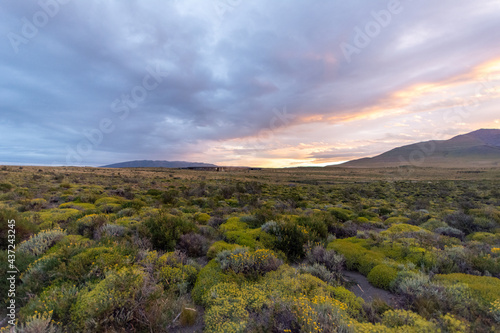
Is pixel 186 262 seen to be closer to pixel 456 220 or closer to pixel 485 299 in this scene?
pixel 485 299

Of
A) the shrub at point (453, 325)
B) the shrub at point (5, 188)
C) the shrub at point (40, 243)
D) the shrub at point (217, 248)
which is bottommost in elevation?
the shrub at point (453, 325)

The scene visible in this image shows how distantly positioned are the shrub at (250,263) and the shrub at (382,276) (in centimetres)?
249

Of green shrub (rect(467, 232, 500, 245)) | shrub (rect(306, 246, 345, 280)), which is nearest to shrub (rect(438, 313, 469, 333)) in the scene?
shrub (rect(306, 246, 345, 280))

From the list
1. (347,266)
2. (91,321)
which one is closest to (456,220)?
(347,266)

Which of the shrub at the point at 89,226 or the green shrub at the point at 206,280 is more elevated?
the shrub at the point at 89,226

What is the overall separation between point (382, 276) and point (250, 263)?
3.44m

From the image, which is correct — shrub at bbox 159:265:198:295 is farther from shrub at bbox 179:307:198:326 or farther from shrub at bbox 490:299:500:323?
shrub at bbox 490:299:500:323

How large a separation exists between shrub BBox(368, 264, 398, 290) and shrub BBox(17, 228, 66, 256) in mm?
9018

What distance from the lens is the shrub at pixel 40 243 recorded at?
5578mm

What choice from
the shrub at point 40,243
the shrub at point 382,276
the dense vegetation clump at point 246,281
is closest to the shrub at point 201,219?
the dense vegetation clump at point 246,281

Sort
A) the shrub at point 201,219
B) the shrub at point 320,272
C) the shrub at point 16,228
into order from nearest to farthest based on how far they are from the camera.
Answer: the shrub at point 320,272 < the shrub at point 16,228 < the shrub at point 201,219

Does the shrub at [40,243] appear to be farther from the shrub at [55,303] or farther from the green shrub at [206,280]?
the green shrub at [206,280]

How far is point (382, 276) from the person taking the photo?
17.4ft

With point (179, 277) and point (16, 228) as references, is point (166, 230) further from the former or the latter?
point (16, 228)
